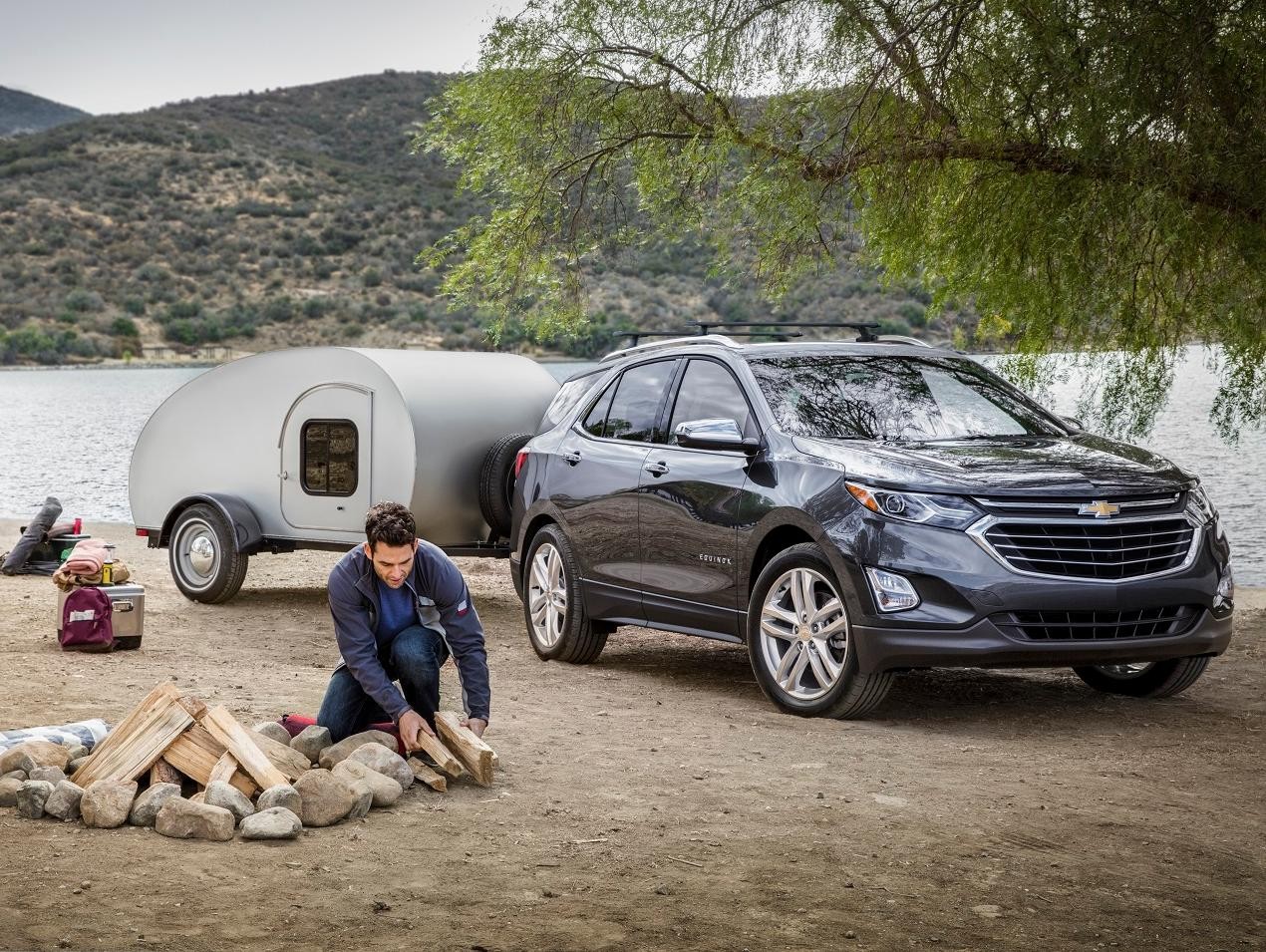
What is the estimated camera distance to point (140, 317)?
8175 centimetres

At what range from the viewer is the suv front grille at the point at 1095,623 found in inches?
321

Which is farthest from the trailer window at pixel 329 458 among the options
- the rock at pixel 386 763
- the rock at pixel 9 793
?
the rock at pixel 9 793

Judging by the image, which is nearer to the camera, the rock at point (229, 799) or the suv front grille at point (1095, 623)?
the rock at point (229, 799)

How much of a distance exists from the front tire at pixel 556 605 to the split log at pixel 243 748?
4.01 metres

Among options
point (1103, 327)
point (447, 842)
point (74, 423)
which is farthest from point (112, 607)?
point (74, 423)

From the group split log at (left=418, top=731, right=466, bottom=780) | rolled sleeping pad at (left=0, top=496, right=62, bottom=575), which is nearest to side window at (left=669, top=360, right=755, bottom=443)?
split log at (left=418, top=731, right=466, bottom=780)

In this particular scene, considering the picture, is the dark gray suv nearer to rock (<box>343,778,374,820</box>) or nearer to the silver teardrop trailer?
the silver teardrop trailer

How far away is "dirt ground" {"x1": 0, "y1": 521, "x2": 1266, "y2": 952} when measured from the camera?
17.1 ft

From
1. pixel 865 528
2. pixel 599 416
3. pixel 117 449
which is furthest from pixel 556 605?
pixel 117 449

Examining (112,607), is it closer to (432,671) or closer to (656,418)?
(656,418)

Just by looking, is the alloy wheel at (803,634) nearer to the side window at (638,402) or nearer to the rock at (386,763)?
the side window at (638,402)

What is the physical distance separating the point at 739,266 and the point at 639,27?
7.24ft

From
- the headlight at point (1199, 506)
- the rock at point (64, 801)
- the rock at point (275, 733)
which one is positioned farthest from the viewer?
the headlight at point (1199, 506)

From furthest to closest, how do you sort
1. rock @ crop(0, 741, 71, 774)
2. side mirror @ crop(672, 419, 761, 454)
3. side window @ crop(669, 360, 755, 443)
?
1. side window @ crop(669, 360, 755, 443)
2. side mirror @ crop(672, 419, 761, 454)
3. rock @ crop(0, 741, 71, 774)
